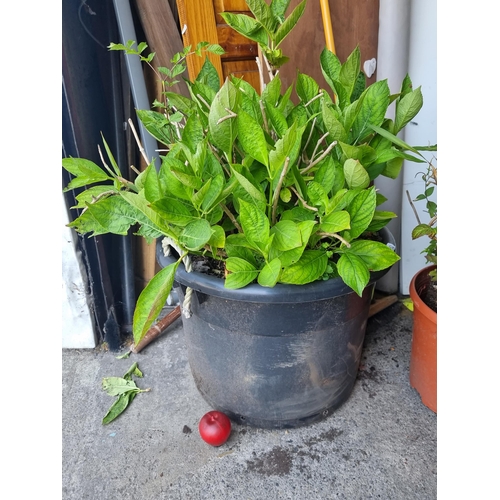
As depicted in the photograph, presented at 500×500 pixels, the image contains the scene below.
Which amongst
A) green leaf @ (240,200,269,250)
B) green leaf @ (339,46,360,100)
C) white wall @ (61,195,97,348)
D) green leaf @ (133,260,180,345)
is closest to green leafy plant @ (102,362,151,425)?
white wall @ (61,195,97,348)

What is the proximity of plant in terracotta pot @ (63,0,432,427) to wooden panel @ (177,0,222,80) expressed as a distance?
31cm

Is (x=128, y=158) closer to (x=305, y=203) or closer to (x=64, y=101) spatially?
(x=64, y=101)

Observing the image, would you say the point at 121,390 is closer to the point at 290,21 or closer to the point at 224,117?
the point at 224,117

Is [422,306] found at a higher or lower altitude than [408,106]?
lower

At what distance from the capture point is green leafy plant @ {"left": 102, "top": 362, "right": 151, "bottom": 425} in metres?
1.06

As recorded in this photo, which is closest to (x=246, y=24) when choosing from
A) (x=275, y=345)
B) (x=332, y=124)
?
(x=332, y=124)

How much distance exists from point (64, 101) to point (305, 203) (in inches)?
27.8

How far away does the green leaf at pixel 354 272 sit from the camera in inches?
27.1

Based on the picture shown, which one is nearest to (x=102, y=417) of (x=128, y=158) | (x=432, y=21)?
(x=128, y=158)

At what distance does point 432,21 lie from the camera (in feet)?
3.89

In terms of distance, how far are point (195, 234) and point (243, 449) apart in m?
0.57

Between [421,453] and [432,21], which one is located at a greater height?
[432,21]

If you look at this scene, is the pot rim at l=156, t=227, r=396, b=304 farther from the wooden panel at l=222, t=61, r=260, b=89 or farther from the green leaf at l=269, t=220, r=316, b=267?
the wooden panel at l=222, t=61, r=260, b=89

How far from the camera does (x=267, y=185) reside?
0.83 m
